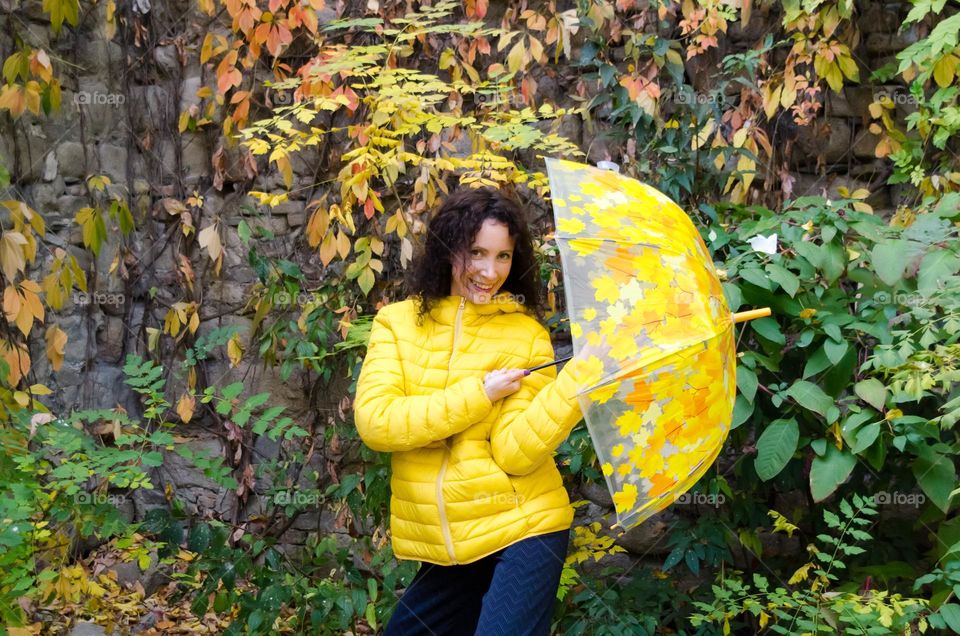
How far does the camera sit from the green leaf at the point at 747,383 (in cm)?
281

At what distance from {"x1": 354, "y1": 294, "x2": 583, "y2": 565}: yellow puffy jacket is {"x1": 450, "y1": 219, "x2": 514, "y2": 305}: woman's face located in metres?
0.03

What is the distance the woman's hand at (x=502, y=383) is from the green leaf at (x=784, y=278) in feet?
3.38

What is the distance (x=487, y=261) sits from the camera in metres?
2.28

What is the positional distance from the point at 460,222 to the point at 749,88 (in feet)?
5.84

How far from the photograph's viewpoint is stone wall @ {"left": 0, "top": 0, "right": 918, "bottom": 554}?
13.2 ft

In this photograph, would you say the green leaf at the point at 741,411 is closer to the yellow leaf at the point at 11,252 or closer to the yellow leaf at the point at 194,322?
the yellow leaf at the point at 11,252

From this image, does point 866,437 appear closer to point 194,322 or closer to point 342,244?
point 342,244

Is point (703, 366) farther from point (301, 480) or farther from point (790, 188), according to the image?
point (301, 480)

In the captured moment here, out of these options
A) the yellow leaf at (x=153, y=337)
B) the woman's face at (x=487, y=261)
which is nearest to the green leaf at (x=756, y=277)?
the woman's face at (x=487, y=261)

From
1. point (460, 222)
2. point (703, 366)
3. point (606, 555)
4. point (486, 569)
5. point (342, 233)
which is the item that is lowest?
point (606, 555)

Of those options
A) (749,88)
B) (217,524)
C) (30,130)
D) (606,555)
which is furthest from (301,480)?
(749,88)

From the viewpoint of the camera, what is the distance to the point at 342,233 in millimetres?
3482

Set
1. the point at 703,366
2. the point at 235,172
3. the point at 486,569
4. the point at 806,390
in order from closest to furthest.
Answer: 1. the point at 703,366
2. the point at 486,569
3. the point at 806,390
4. the point at 235,172

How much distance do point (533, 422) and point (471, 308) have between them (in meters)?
0.35
